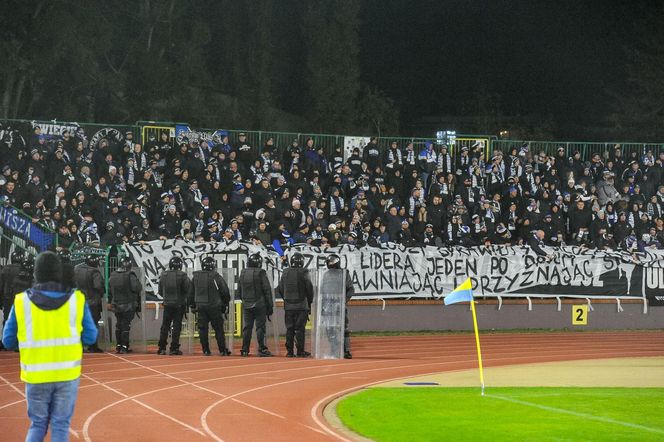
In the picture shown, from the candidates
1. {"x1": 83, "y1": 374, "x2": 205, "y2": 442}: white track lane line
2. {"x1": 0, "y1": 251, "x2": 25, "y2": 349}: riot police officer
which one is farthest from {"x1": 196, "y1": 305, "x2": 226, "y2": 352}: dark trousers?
{"x1": 83, "y1": 374, "x2": 205, "y2": 442}: white track lane line

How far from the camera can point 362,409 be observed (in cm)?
1392

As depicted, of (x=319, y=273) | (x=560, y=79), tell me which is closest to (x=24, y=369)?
(x=319, y=273)

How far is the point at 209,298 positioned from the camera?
20.4m

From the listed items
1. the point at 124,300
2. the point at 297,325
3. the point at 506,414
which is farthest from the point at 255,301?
the point at 506,414

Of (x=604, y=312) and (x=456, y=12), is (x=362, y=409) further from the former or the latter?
(x=456, y=12)

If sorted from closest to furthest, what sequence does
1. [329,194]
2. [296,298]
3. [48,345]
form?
1. [48,345]
2. [296,298]
3. [329,194]

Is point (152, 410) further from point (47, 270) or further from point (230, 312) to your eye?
point (230, 312)

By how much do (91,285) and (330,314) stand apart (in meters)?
4.66

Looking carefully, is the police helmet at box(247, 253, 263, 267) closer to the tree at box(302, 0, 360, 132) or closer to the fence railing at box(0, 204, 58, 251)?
the fence railing at box(0, 204, 58, 251)

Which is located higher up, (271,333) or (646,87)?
(646,87)

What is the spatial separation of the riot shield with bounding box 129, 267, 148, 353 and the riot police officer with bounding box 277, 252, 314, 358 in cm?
283

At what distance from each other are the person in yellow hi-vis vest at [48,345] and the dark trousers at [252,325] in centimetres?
1236

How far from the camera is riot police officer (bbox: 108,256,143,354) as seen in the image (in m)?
21.1

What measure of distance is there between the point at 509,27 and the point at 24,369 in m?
69.2
